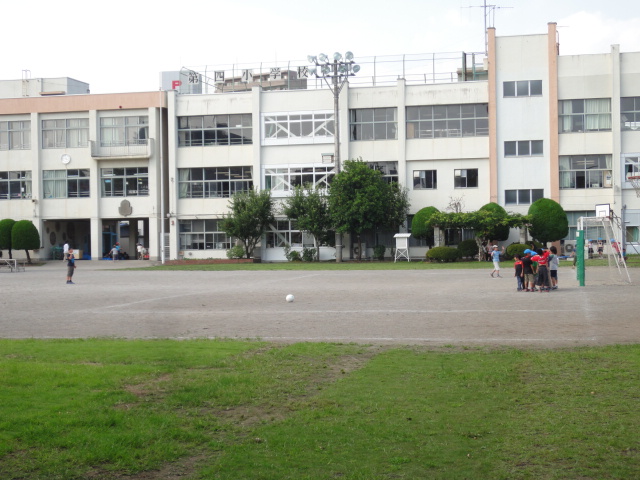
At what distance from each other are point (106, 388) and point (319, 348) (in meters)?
4.68

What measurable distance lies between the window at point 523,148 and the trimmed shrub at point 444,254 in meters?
10.3

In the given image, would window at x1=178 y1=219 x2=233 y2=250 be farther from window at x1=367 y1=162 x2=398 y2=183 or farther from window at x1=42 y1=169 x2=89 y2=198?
window at x1=367 y1=162 x2=398 y2=183

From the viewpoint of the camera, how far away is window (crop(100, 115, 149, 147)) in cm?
6444

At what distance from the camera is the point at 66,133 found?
215ft

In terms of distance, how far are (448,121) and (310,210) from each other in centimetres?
1339

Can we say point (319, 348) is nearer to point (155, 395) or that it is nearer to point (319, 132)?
point (155, 395)

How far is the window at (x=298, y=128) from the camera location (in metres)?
61.4

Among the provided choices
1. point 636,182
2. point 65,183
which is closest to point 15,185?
point 65,183

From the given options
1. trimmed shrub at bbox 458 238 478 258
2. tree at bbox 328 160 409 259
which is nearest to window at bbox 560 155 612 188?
trimmed shrub at bbox 458 238 478 258

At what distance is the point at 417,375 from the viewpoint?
401 inches

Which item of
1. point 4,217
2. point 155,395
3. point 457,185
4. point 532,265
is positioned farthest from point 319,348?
point 4,217

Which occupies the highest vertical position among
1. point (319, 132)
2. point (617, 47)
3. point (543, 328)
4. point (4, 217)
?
point (617, 47)

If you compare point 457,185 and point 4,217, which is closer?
point 457,185

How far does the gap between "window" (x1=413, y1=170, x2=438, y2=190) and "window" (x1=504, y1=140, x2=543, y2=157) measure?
19.3ft
